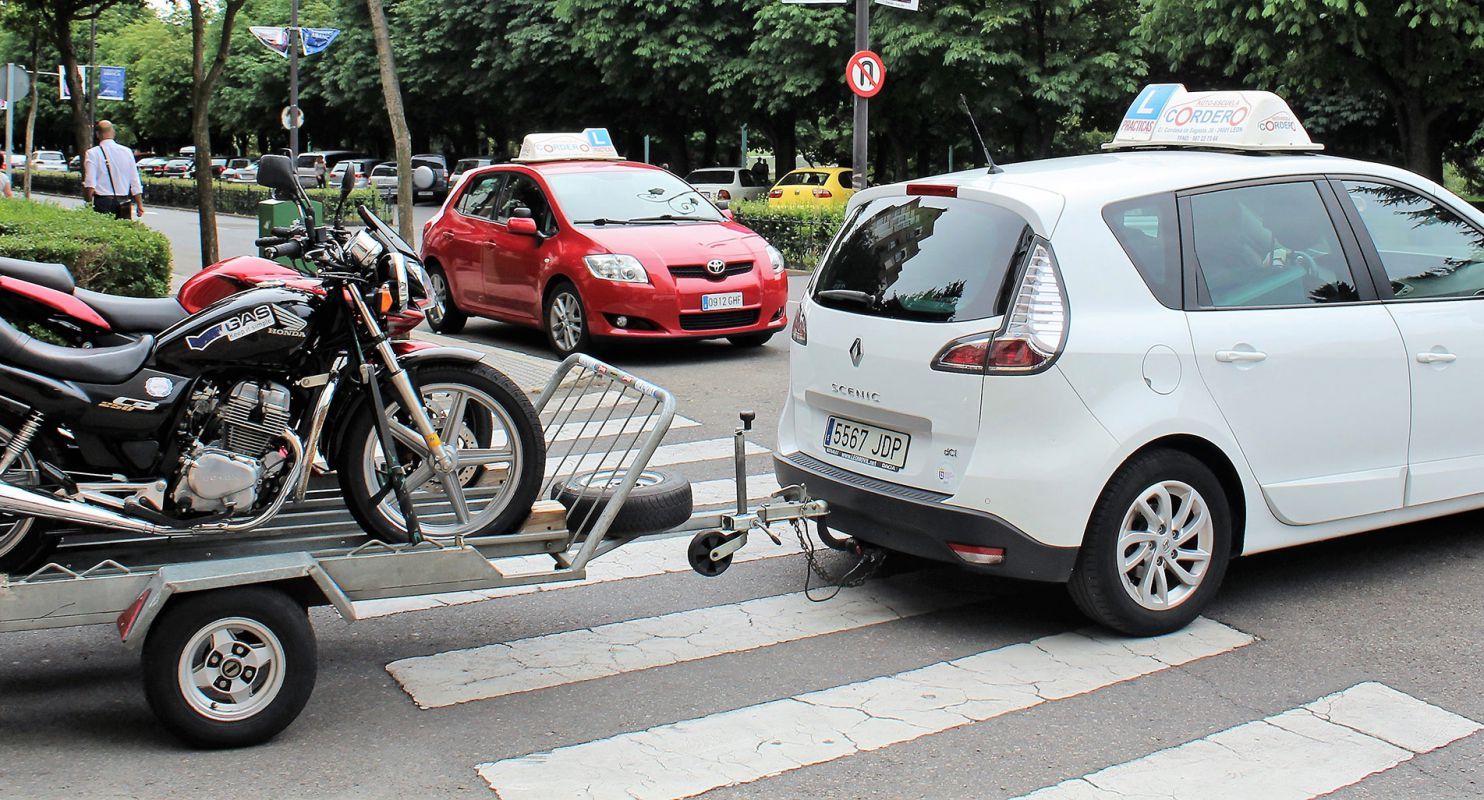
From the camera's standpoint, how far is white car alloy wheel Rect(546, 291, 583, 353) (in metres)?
12.5

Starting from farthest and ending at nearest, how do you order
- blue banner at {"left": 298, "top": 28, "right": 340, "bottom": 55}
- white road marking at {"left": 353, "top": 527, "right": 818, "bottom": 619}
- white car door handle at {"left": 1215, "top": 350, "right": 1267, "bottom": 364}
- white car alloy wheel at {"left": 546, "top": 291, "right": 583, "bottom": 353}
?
1. blue banner at {"left": 298, "top": 28, "right": 340, "bottom": 55}
2. white car alloy wheel at {"left": 546, "top": 291, "right": 583, "bottom": 353}
3. white road marking at {"left": 353, "top": 527, "right": 818, "bottom": 619}
4. white car door handle at {"left": 1215, "top": 350, "right": 1267, "bottom": 364}

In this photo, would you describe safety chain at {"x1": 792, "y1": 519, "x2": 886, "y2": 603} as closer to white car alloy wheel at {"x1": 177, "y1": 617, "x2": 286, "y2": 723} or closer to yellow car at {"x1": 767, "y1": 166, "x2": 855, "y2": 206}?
white car alloy wheel at {"x1": 177, "y1": 617, "x2": 286, "y2": 723}

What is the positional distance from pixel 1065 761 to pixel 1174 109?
3273mm

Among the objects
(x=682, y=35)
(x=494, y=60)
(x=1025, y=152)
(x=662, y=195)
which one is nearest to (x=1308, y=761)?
(x=662, y=195)

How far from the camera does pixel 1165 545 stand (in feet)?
17.2

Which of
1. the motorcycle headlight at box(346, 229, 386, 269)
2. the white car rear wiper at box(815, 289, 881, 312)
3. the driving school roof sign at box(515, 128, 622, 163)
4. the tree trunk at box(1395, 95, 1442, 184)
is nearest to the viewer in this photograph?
the motorcycle headlight at box(346, 229, 386, 269)

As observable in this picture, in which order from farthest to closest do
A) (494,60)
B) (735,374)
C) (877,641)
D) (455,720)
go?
(494,60) < (735,374) < (877,641) < (455,720)

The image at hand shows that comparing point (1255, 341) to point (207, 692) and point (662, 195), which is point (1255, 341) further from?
point (662, 195)

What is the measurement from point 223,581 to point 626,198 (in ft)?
30.1

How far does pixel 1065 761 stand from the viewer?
4324 millimetres

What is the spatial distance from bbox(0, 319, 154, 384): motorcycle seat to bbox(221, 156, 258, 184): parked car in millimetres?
49348

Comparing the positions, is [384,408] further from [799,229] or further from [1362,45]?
[1362,45]

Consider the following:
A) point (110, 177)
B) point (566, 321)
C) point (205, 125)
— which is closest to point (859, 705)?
point (566, 321)

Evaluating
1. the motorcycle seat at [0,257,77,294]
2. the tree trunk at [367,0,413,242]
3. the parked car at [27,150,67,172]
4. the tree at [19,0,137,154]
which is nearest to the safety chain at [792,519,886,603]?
the motorcycle seat at [0,257,77,294]
